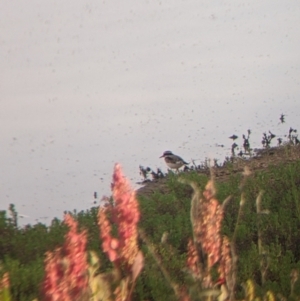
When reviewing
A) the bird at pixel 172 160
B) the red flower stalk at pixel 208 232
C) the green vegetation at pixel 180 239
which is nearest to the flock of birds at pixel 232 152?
the bird at pixel 172 160

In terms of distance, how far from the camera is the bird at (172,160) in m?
13.8

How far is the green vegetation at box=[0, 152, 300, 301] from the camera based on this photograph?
6051 mm

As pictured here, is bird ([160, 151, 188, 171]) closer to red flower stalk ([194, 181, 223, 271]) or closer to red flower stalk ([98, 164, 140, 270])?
red flower stalk ([194, 181, 223, 271])

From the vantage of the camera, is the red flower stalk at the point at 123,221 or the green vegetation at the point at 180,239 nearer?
the red flower stalk at the point at 123,221

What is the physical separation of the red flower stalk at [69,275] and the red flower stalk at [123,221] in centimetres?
8

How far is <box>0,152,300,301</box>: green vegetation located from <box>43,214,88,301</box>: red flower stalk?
8.48 ft

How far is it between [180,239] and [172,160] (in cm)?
616

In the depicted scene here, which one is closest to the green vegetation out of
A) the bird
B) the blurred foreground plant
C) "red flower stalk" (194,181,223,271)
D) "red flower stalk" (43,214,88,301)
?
"red flower stalk" (194,181,223,271)

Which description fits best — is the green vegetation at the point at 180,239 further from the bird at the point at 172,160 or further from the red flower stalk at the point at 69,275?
the bird at the point at 172,160

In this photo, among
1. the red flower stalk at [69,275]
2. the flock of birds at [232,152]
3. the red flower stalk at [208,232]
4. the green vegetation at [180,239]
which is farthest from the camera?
the flock of birds at [232,152]

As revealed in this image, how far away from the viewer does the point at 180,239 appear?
784 cm

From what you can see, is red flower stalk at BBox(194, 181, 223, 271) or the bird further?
the bird

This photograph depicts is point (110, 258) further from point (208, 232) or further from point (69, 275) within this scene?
point (208, 232)

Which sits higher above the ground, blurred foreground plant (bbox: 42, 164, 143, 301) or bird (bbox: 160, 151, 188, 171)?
bird (bbox: 160, 151, 188, 171)
